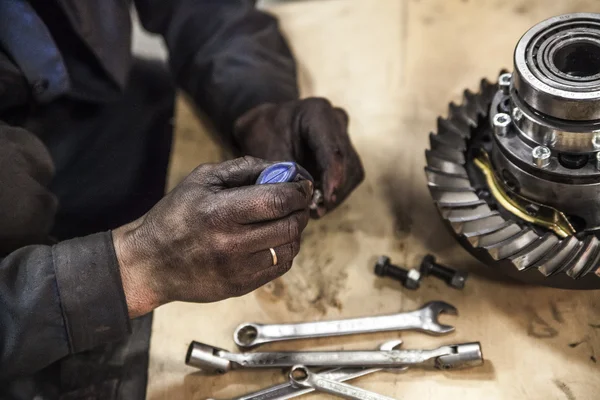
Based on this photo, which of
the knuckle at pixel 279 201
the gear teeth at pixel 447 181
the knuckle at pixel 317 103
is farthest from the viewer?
the knuckle at pixel 317 103

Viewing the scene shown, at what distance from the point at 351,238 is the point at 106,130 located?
57 centimetres

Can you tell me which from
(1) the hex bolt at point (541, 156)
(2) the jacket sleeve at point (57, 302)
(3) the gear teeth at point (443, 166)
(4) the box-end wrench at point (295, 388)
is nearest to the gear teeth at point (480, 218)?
(3) the gear teeth at point (443, 166)

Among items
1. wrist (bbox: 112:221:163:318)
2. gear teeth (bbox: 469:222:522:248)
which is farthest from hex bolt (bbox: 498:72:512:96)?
wrist (bbox: 112:221:163:318)

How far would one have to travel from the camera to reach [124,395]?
3.54 ft

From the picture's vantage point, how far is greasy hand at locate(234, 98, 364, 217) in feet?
3.76

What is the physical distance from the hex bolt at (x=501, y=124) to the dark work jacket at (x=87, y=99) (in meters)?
0.48

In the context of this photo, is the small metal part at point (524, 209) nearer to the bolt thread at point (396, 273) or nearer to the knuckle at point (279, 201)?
the bolt thread at point (396, 273)

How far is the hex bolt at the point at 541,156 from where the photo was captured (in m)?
0.94

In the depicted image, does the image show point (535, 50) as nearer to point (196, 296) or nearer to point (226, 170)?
point (226, 170)

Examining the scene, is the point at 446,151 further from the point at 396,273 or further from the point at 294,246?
the point at 294,246

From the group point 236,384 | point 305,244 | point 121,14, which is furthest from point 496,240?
point 121,14

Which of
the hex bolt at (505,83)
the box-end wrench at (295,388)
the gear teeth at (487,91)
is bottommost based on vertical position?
the box-end wrench at (295,388)

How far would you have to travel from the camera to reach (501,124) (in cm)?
101

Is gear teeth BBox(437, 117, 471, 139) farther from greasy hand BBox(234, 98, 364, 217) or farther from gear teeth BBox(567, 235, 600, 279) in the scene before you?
gear teeth BBox(567, 235, 600, 279)
